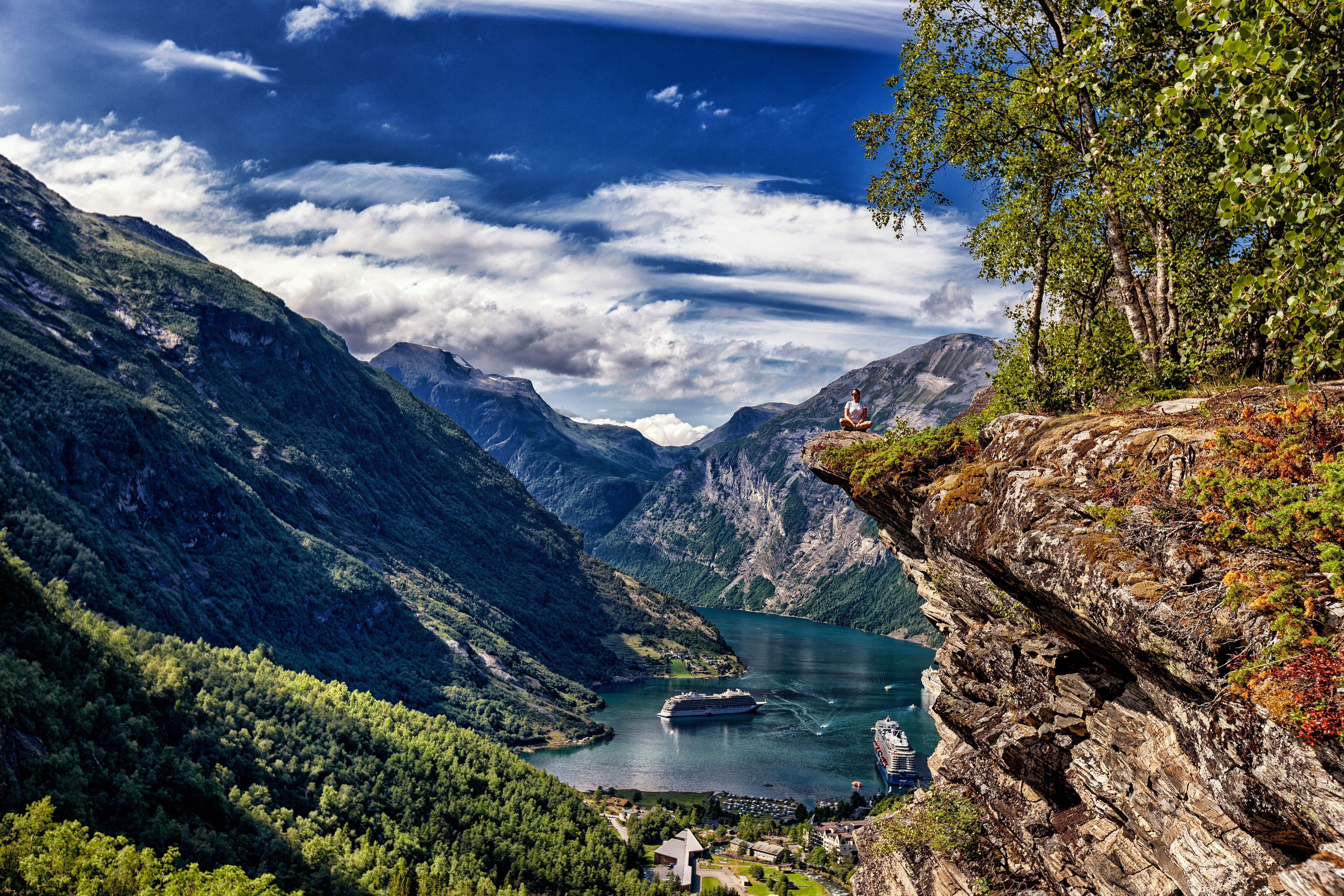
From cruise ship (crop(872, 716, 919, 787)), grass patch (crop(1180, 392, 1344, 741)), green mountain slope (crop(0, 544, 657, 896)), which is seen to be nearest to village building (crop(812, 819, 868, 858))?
cruise ship (crop(872, 716, 919, 787))

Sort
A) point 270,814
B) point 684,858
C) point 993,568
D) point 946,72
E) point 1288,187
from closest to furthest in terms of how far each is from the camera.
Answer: point 1288,187 → point 993,568 → point 946,72 → point 270,814 → point 684,858

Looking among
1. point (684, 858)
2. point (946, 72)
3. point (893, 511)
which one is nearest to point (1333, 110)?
point (946, 72)

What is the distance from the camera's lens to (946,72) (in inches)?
763

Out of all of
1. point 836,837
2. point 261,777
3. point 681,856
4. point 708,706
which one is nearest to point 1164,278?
point 681,856

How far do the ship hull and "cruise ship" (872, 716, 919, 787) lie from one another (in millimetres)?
45686

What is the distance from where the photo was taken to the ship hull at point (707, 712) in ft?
575

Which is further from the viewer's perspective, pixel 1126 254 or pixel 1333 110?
pixel 1126 254

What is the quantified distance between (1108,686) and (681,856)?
8604 centimetres

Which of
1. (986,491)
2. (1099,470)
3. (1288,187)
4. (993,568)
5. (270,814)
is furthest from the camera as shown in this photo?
(270,814)

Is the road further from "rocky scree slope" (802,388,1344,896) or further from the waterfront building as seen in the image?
"rocky scree slope" (802,388,1344,896)

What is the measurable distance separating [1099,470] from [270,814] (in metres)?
91.8

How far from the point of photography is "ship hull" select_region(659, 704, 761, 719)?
17525 centimetres

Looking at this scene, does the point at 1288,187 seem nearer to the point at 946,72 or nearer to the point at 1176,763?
the point at 1176,763

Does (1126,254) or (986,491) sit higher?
Answer: (1126,254)
